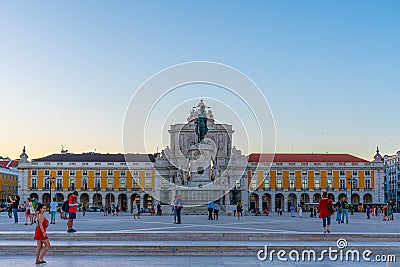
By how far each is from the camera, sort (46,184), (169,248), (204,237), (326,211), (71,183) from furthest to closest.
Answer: (71,183), (46,184), (326,211), (204,237), (169,248)

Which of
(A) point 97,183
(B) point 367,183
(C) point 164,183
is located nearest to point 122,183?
(A) point 97,183

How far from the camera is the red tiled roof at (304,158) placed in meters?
93.8

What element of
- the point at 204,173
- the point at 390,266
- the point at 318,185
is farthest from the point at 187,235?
the point at 318,185

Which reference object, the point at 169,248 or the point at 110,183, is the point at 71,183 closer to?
the point at 110,183

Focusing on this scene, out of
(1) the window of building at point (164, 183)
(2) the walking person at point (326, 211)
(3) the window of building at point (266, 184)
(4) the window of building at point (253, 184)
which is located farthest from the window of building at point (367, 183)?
(2) the walking person at point (326, 211)

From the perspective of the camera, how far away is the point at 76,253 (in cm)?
1298

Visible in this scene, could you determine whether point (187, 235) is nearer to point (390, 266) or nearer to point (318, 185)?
point (390, 266)

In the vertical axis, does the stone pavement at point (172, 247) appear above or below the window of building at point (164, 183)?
above

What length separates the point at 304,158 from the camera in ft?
311

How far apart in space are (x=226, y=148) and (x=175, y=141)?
8.56 meters


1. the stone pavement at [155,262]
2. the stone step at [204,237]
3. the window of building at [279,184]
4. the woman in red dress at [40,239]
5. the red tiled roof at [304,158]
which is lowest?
the window of building at [279,184]

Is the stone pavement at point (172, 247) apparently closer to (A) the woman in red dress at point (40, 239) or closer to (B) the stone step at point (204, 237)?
(B) the stone step at point (204, 237)

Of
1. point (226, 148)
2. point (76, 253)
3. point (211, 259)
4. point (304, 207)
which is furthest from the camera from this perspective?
point (226, 148)

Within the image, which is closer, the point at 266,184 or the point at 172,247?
the point at 172,247
